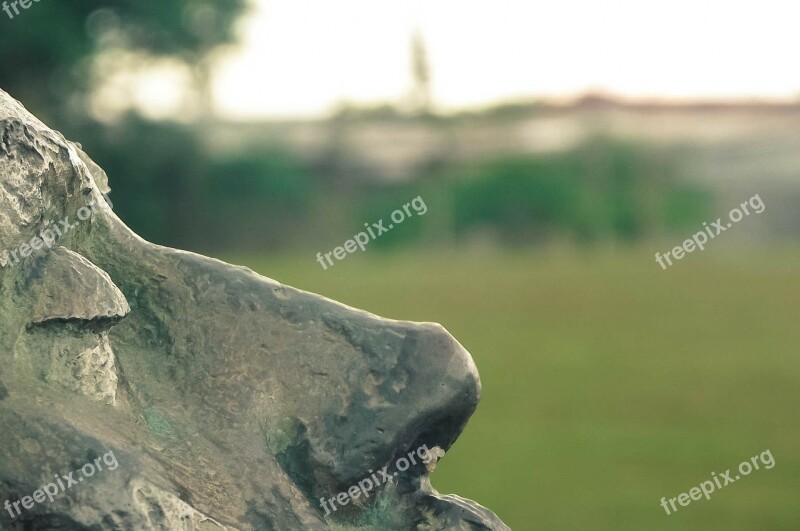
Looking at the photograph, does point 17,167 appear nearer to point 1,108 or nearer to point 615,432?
point 1,108

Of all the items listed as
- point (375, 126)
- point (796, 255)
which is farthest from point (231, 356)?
point (375, 126)

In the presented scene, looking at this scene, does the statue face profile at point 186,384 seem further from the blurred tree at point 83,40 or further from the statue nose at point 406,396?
the blurred tree at point 83,40

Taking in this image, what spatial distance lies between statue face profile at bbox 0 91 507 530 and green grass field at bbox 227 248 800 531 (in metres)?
3.26

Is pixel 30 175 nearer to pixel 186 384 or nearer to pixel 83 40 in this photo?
pixel 186 384

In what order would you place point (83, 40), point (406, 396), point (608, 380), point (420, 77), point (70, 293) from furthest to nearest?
1. point (420, 77)
2. point (83, 40)
3. point (608, 380)
4. point (406, 396)
5. point (70, 293)

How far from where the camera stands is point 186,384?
6.35 feet

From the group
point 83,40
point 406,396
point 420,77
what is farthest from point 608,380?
point 420,77

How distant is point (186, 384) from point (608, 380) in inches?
279

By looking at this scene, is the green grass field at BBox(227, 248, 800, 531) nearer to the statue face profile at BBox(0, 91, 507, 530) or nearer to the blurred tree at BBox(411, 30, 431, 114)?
the statue face profile at BBox(0, 91, 507, 530)

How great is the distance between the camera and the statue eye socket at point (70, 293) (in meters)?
1.75

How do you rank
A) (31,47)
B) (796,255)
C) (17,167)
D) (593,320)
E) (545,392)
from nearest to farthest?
(17,167) → (545,392) → (593,320) → (31,47) → (796,255)

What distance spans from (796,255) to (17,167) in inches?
829

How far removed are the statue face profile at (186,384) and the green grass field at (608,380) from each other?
3260 mm

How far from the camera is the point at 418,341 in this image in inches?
76.4
